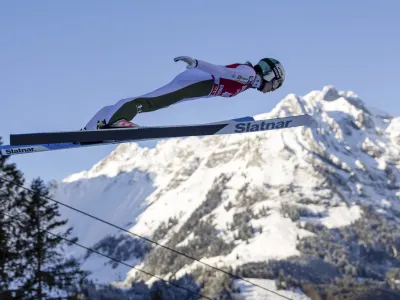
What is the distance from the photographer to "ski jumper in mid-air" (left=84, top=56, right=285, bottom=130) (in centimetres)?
824

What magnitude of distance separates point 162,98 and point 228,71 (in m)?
1.03

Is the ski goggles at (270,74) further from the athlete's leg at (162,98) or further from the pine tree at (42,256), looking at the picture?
the pine tree at (42,256)

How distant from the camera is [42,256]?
2303 cm

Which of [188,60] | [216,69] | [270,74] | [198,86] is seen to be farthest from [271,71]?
[188,60]

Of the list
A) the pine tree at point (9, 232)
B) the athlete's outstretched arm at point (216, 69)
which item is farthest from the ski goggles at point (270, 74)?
the pine tree at point (9, 232)

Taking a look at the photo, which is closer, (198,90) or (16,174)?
(198,90)

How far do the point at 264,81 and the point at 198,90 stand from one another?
1.20 m

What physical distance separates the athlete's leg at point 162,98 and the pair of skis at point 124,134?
1.12ft

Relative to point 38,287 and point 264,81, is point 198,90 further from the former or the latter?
point 38,287

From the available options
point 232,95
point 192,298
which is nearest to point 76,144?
point 232,95

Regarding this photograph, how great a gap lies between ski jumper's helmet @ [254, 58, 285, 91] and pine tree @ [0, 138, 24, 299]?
11.7m

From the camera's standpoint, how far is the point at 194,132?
28.0 feet

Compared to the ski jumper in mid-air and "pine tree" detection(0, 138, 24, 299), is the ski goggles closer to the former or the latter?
the ski jumper in mid-air

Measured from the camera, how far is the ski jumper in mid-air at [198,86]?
824 cm
